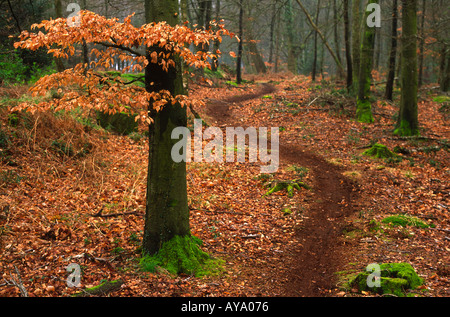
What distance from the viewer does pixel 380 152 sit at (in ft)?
40.8

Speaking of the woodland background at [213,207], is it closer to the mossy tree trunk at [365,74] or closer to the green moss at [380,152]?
the green moss at [380,152]

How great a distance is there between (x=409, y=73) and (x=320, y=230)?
9493 mm

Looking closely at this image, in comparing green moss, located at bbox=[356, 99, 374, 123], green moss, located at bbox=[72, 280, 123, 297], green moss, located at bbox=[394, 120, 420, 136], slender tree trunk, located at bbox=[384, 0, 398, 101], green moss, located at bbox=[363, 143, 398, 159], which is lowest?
green moss, located at bbox=[72, 280, 123, 297]

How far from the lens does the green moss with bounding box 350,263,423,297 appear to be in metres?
5.15

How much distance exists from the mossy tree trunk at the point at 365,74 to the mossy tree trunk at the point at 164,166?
13.2 metres

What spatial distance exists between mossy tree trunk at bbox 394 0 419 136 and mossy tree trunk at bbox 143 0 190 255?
11.7 metres

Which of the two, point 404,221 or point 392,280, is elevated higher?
point 404,221

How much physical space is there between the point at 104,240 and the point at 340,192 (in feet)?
21.9

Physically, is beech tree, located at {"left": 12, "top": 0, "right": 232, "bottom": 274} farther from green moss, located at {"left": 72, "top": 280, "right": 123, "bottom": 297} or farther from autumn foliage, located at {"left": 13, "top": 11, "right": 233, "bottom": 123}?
green moss, located at {"left": 72, "top": 280, "right": 123, "bottom": 297}

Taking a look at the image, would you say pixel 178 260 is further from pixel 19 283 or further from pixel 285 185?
pixel 285 185

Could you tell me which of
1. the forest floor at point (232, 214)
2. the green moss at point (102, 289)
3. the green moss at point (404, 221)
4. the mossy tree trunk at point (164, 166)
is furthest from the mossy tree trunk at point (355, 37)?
the green moss at point (102, 289)

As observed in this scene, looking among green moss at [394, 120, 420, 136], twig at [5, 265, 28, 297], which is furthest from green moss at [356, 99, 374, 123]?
twig at [5, 265, 28, 297]

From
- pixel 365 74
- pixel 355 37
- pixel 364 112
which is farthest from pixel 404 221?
pixel 355 37
